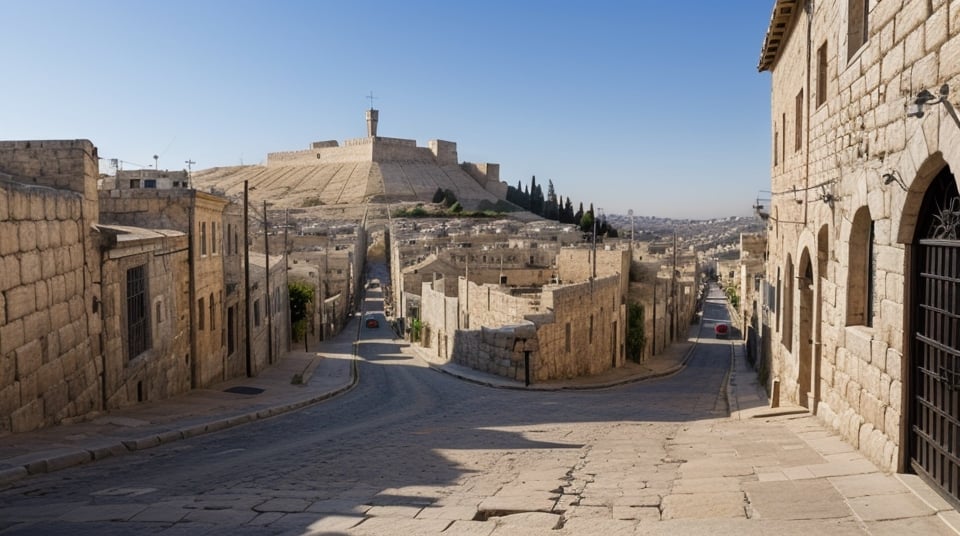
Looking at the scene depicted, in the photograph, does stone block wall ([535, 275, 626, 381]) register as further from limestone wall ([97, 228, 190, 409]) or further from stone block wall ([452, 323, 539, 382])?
limestone wall ([97, 228, 190, 409])

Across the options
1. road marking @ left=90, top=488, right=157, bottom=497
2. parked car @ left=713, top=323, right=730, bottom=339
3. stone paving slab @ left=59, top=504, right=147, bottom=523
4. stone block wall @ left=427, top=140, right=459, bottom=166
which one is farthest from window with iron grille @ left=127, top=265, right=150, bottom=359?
stone block wall @ left=427, top=140, right=459, bottom=166

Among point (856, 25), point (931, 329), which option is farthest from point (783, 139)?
point (931, 329)

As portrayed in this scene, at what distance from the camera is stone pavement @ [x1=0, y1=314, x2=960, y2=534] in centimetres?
531

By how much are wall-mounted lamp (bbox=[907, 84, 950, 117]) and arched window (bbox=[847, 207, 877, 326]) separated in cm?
269

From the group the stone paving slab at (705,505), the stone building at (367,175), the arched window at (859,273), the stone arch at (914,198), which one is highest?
the stone building at (367,175)

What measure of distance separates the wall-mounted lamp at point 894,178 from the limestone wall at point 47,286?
28.8 feet

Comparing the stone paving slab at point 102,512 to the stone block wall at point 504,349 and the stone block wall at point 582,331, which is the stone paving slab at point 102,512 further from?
the stone block wall at point 582,331

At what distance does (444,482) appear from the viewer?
7.62 metres

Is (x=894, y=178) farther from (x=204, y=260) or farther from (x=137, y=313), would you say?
(x=204, y=260)

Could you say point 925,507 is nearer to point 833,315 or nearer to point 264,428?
point 833,315

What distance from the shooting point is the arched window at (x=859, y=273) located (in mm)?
8594

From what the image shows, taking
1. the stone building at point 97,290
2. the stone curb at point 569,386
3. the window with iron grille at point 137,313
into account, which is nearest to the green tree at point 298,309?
the stone curb at point 569,386

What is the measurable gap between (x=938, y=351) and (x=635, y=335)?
84.1 ft

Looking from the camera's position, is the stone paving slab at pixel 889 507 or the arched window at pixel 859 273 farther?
the arched window at pixel 859 273
